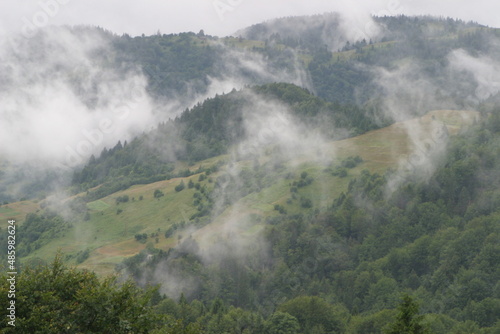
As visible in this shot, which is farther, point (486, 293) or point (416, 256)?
point (416, 256)

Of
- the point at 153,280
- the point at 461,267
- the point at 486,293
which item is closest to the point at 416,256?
the point at 461,267

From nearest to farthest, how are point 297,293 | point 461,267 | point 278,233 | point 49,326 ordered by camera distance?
point 49,326, point 461,267, point 297,293, point 278,233

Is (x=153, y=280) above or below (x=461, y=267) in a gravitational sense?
above

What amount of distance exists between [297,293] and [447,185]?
62.1m

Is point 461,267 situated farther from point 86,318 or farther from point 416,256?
point 86,318

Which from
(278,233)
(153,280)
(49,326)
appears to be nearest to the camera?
(49,326)

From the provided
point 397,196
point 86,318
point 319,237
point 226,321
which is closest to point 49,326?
point 86,318

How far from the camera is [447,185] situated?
18712 centimetres

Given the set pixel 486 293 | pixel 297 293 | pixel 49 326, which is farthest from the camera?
pixel 297 293

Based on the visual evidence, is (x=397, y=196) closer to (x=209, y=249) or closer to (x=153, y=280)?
(x=209, y=249)

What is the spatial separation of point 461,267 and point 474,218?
21.0 metres

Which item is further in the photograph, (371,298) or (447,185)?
(447,185)

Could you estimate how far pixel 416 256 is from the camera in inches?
6668

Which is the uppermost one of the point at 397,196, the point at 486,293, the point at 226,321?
the point at 397,196
